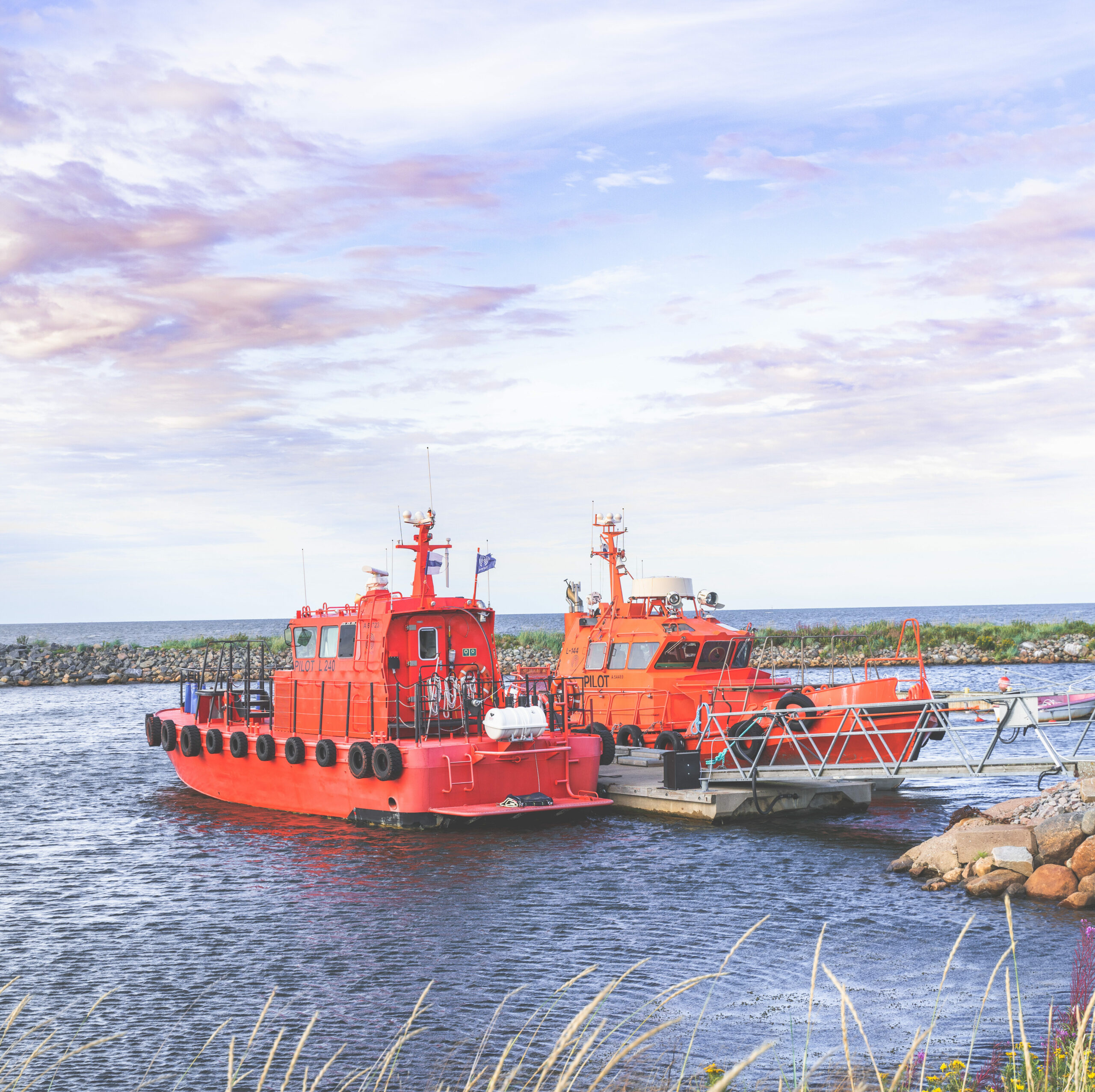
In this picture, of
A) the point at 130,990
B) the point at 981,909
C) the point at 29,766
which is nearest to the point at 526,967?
the point at 130,990

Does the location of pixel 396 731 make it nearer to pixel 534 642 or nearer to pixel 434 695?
pixel 434 695

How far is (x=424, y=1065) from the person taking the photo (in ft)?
28.6

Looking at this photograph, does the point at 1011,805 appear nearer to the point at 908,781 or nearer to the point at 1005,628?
the point at 908,781

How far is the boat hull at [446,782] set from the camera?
16859 millimetres

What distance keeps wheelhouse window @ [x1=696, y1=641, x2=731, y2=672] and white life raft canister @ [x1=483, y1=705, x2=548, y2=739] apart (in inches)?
240

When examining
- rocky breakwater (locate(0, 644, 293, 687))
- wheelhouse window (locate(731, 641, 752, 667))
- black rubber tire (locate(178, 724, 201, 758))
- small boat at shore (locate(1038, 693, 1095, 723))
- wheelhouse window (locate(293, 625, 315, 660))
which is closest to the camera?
small boat at shore (locate(1038, 693, 1095, 723))

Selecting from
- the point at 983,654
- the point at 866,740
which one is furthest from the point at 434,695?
the point at 983,654

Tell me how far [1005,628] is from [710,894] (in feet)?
198

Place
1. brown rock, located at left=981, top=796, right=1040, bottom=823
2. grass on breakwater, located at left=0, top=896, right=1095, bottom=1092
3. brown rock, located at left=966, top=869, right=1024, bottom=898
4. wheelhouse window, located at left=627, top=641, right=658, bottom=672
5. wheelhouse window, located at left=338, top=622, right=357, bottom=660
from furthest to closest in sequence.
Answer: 1. wheelhouse window, located at left=627, top=641, right=658, bottom=672
2. wheelhouse window, located at left=338, top=622, right=357, bottom=660
3. brown rock, located at left=981, top=796, right=1040, bottom=823
4. brown rock, located at left=966, top=869, right=1024, bottom=898
5. grass on breakwater, located at left=0, top=896, right=1095, bottom=1092

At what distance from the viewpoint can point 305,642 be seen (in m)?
20.5

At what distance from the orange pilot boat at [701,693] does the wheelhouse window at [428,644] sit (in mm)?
2263

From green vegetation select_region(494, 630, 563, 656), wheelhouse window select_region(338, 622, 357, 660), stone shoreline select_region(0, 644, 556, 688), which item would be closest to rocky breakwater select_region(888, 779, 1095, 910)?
wheelhouse window select_region(338, 622, 357, 660)

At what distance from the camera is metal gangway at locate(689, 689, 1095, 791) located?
14.8 meters

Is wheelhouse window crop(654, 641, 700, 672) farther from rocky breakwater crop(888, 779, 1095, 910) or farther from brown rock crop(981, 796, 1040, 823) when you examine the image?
rocky breakwater crop(888, 779, 1095, 910)
